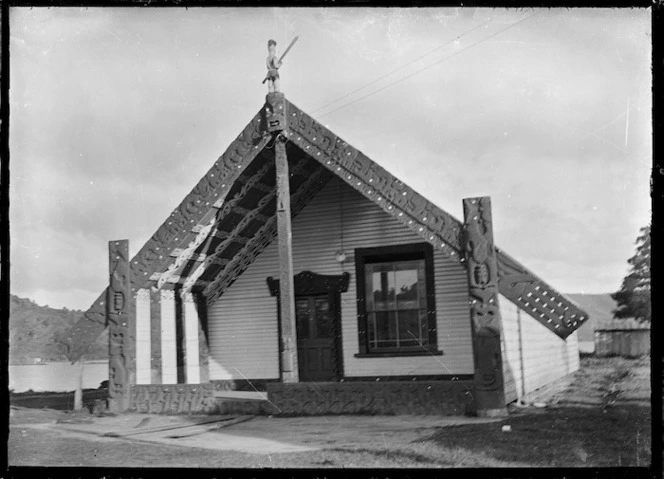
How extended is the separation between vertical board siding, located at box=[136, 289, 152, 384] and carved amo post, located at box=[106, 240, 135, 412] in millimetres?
1592

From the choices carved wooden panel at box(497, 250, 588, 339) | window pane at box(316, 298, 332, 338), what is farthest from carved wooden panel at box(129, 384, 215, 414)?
carved wooden panel at box(497, 250, 588, 339)

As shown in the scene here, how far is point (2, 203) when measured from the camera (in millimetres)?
7410

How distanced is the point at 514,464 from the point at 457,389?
2.65 metres

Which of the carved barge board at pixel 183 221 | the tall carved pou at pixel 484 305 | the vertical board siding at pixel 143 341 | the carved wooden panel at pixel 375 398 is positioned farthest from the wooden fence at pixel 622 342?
the carved barge board at pixel 183 221

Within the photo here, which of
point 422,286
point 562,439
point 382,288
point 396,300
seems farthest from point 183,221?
point 562,439

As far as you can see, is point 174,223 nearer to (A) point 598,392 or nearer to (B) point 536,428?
(B) point 536,428

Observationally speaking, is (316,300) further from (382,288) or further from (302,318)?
(382,288)

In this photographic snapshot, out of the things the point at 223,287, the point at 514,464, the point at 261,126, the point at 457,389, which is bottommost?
the point at 514,464

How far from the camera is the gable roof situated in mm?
10656

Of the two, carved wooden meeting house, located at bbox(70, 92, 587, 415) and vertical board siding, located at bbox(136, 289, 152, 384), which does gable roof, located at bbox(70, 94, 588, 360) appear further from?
vertical board siding, located at bbox(136, 289, 152, 384)

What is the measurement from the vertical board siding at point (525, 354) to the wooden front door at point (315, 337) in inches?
154

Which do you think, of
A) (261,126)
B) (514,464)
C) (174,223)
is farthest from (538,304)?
(174,223)

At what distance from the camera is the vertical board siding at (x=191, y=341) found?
15.5 metres

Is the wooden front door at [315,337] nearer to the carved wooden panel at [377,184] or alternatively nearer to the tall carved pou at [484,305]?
the carved wooden panel at [377,184]
